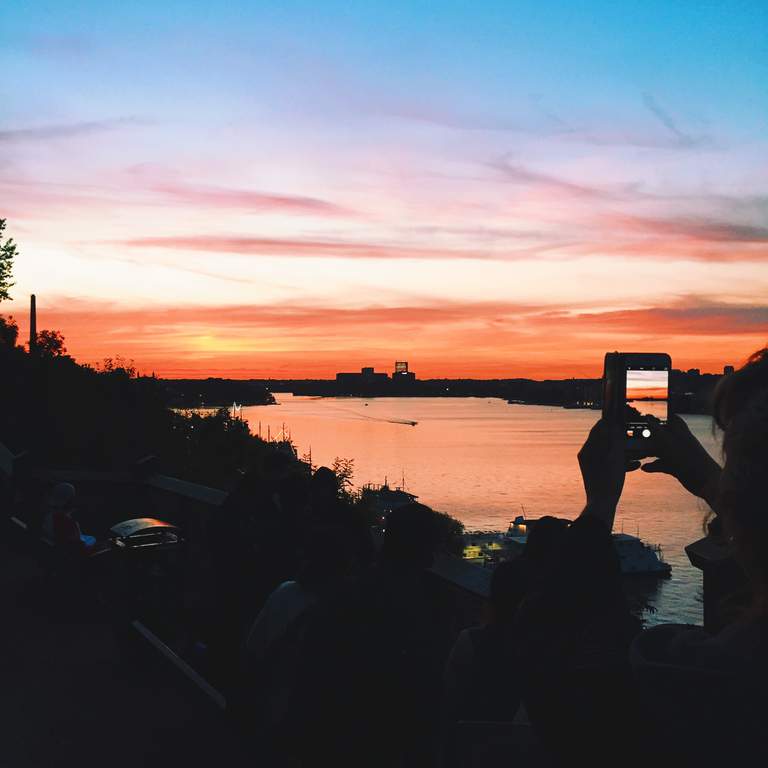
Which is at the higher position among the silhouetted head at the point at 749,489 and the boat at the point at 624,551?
the silhouetted head at the point at 749,489

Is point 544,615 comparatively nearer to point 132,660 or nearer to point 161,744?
point 161,744

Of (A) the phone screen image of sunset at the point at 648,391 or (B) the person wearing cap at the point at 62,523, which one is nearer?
(A) the phone screen image of sunset at the point at 648,391

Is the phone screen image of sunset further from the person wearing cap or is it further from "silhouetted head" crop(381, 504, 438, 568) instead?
the person wearing cap

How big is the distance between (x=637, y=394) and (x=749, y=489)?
4.14ft

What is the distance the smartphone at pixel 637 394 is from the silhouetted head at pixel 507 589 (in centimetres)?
70

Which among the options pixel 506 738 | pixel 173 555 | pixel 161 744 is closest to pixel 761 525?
pixel 506 738

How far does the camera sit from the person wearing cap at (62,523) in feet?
26.4

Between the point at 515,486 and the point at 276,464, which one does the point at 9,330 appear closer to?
the point at 276,464

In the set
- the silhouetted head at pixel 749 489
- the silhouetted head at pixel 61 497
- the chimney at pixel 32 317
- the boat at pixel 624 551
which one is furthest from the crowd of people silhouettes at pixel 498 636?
the boat at pixel 624 551

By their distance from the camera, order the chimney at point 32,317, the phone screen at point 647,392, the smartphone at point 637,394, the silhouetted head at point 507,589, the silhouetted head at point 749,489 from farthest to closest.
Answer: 1. the chimney at point 32,317
2. the silhouetted head at point 507,589
3. the phone screen at point 647,392
4. the smartphone at point 637,394
5. the silhouetted head at point 749,489

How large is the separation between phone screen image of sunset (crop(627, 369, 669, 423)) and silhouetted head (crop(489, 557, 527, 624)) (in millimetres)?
693

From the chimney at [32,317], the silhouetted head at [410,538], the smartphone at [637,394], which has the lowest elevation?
the silhouetted head at [410,538]

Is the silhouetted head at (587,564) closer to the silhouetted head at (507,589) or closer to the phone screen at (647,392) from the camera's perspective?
the phone screen at (647,392)

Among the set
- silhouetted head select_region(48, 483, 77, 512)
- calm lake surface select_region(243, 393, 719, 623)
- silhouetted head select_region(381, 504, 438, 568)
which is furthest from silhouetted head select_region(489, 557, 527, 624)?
calm lake surface select_region(243, 393, 719, 623)
